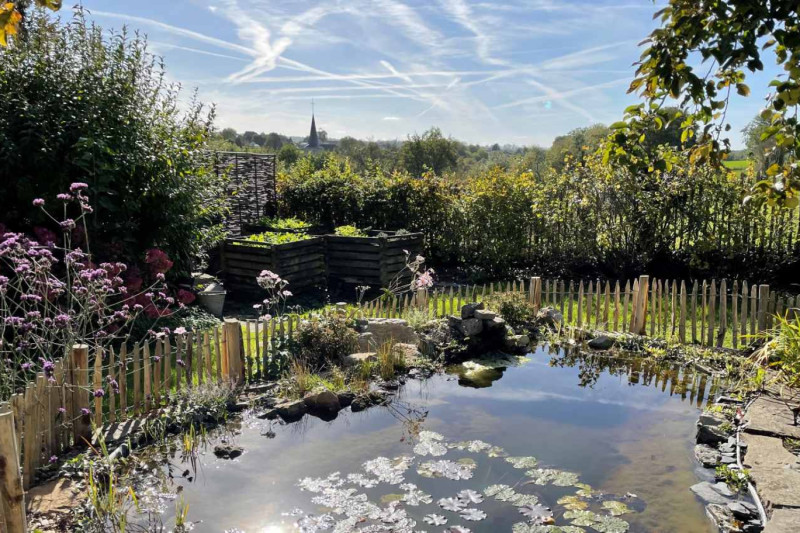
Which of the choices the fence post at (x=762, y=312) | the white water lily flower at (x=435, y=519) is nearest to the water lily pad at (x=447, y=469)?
the white water lily flower at (x=435, y=519)

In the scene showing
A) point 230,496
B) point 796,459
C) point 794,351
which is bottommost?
point 230,496

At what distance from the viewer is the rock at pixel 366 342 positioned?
7238 millimetres

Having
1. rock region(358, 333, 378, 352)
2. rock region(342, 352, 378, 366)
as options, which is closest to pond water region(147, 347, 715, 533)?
rock region(342, 352, 378, 366)

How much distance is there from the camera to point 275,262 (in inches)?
401

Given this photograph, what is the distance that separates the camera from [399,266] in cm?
1120

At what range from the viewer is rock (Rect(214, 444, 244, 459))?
496cm

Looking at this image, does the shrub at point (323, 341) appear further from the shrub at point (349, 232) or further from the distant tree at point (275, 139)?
the distant tree at point (275, 139)

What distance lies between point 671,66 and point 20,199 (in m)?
7.18

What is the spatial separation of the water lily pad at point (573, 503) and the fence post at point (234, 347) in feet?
11.0

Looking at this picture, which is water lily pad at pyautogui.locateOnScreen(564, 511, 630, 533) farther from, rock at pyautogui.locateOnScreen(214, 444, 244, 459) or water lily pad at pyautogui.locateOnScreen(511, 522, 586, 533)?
rock at pyautogui.locateOnScreen(214, 444, 244, 459)

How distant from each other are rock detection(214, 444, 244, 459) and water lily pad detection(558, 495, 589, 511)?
2531 mm

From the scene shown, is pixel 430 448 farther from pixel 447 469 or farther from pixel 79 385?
pixel 79 385

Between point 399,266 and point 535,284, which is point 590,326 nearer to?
point 535,284

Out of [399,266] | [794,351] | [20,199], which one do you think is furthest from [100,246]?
[794,351]
